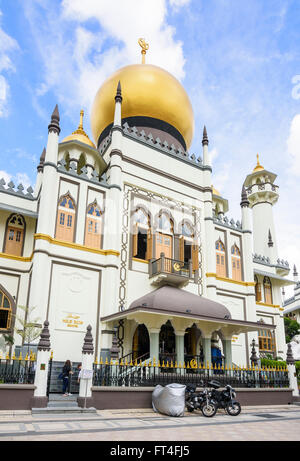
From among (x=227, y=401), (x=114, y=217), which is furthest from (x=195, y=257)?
(x=227, y=401)

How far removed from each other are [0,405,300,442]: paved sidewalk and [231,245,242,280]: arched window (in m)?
→ 9.73

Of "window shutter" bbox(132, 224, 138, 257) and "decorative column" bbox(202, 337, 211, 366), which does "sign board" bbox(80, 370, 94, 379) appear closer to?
"decorative column" bbox(202, 337, 211, 366)

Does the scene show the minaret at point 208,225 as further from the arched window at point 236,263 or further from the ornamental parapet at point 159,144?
the arched window at point 236,263

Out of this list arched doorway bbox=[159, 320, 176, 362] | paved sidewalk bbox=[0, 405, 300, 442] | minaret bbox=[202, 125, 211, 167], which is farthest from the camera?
minaret bbox=[202, 125, 211, 167]

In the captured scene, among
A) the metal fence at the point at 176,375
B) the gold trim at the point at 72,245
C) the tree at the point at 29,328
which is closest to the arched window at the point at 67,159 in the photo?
the gold trim at the point at 72,245

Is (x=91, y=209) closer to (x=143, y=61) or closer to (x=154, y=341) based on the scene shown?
(x=154, y=341)

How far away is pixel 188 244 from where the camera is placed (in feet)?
58.5

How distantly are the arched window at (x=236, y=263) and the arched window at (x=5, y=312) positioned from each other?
10721 mm

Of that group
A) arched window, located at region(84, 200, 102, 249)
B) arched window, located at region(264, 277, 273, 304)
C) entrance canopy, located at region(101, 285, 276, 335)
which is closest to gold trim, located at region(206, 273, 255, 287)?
entrance canopy, located at region(101, 285, 276, 335)

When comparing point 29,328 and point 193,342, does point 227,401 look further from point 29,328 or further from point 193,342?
point 193,342

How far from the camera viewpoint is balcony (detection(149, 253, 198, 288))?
15.5 meters

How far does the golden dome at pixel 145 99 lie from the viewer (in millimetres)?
19797
